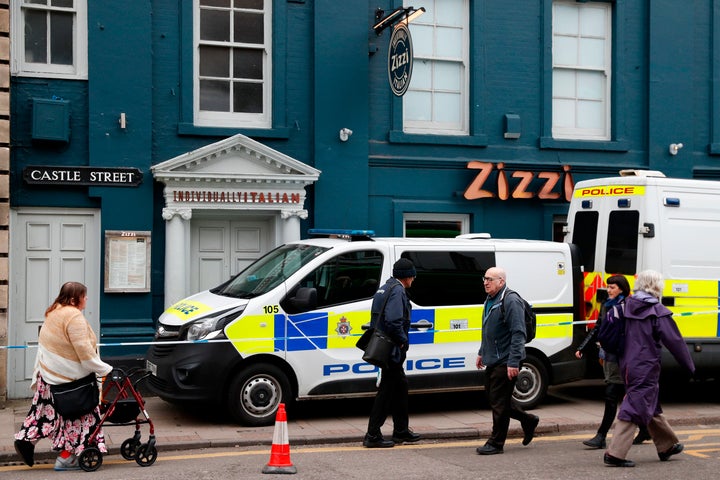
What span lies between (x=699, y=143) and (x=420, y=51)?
506 cm

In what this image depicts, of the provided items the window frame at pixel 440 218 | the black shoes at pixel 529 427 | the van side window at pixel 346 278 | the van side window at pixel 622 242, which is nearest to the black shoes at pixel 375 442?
the black shoes at pixel 529 427

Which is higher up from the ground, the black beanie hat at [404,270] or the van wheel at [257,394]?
the black beanie hat at [404,270]

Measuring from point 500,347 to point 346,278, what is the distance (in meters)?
2.47

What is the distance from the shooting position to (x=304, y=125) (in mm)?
13875

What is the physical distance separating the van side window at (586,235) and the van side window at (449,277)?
1.90 metres

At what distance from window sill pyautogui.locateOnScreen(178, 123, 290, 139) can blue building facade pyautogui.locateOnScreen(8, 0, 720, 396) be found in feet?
0.08

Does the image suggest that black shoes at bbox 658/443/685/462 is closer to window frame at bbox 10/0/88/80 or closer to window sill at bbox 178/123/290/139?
window sill at bbox 178/123/290/139

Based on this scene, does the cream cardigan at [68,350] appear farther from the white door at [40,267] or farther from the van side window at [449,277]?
the white door at [40,267]

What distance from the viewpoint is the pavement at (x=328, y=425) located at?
31.1 feet

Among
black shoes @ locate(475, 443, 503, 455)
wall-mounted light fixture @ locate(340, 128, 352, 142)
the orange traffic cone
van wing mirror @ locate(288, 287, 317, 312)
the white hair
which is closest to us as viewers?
the orange traffic cone

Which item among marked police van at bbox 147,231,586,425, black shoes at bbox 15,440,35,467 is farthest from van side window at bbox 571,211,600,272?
black shoes at bbox 15,440,35,467

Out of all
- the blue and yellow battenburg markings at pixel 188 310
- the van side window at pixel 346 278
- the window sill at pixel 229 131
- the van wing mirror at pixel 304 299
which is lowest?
the blue and yellow battenburg markings at pixel 188 310

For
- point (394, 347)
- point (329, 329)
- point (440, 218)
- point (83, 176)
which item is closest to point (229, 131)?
point (83, 176)

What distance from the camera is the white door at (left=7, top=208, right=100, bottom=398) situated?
12547 mm
